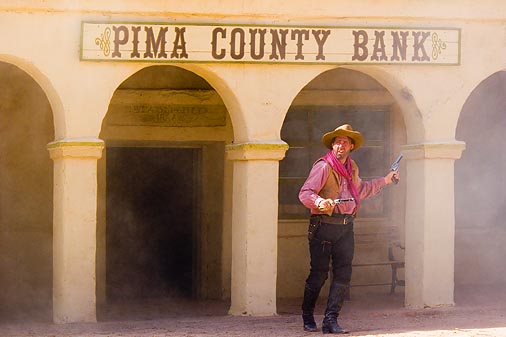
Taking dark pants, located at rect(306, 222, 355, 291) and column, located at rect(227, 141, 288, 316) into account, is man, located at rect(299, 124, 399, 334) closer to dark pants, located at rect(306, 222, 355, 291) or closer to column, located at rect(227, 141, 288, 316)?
dark pants, located at rect(306, 222, 355, 291)

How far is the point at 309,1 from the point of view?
39.0 ft

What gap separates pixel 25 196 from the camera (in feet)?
46.3

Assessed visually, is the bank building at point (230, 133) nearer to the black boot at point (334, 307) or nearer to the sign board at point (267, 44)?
the sign board at point (267, 44)

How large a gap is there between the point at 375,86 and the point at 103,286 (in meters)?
4.36

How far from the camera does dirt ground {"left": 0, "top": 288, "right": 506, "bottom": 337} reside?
1085 centimetres

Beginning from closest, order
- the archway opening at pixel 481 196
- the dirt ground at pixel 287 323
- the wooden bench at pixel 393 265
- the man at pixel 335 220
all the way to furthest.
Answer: the man at pixel 335 220
the dirt ground at pixel 287 323
the wooden bench at pixel 393 265
the archway opening at pixel 481 196

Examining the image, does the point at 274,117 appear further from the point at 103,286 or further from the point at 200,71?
the point at 103,286

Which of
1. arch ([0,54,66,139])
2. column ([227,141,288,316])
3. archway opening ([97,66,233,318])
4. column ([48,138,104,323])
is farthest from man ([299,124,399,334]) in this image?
archway opening ([97,66,233,318])

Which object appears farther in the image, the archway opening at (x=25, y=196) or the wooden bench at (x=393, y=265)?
the wooden bench at (x=393, y=265)

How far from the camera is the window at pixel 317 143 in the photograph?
582 inches

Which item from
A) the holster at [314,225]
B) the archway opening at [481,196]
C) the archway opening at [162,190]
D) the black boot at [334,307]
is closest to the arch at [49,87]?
the archway opening at [162,190]

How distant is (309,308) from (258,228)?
4.67 ft

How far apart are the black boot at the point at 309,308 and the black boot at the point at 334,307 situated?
0.15m

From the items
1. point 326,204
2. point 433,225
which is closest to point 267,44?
point 326,204
